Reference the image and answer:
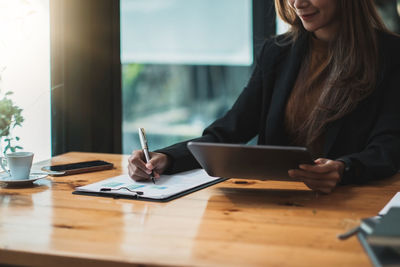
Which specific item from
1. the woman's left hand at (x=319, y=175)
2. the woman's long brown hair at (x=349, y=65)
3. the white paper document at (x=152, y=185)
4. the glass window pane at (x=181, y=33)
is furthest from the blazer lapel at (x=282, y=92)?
the glass window pane at (x=181, y=33)

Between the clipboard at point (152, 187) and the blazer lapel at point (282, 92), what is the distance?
1.40ft

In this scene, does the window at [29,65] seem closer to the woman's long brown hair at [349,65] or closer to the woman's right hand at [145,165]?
the woman's right hand at [145,165]

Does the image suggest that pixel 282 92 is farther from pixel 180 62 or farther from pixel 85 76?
pixel 180 62

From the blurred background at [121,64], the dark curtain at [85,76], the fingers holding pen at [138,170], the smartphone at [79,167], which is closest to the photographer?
the fingers holding pen at [138,170]

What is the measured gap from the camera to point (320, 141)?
1792 mm

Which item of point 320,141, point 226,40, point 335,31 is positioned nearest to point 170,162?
point 320,141

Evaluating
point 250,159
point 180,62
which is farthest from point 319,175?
point 180,62

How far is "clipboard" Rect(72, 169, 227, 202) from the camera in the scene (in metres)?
1.28

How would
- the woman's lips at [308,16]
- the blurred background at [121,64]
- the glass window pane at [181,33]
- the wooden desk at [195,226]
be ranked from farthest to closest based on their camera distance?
the glass window pane at [181,33] → the blurred background at [121,64] → the woman's lips at [308,16] → the wooden desk at [195,226]

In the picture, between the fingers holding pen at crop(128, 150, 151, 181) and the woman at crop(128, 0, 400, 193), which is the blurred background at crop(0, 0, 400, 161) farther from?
the woman at crop(128, 0, 400, 193)

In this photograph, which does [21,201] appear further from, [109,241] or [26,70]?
[26,70]

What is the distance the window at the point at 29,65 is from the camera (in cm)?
190

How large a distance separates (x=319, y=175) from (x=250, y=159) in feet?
0.60

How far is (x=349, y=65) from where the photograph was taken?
5.52 ft
